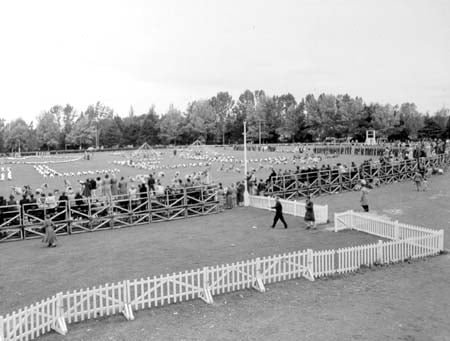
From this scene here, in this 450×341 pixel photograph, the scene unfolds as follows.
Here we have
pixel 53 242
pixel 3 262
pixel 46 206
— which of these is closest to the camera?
pixel 3 262

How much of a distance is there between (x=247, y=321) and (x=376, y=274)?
195 inches

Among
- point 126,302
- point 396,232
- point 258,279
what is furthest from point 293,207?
point 126,302

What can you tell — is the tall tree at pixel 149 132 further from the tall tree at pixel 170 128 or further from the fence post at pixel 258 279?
the fence post at pixel 258 279

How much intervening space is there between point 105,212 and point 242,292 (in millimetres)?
11793

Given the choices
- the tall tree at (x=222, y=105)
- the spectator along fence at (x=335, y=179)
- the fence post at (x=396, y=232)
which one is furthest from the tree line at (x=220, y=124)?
the fence post at (x=396, y=232)

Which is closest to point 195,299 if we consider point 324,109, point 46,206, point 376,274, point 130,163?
point 376,274

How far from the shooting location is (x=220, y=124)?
433 ft

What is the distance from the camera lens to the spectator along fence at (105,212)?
65.0 feet

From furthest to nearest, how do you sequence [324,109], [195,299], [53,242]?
[324,109]
[53,242]
[195,299]

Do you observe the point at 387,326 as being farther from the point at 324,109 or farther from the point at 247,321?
the point at 324,109

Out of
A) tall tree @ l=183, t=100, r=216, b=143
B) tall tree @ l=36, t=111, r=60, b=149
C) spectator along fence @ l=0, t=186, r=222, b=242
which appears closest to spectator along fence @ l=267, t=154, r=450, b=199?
spectator along fence @ l=0, t=186, r=222, b=242

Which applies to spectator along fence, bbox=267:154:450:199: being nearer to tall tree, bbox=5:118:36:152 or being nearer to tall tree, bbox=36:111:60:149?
tall tree, bbox=5:118:36:152

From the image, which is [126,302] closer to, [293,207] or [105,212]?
[105,212]

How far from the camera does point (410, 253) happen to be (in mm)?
14562
